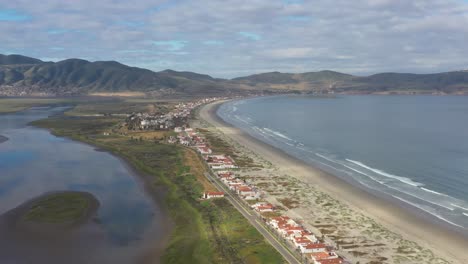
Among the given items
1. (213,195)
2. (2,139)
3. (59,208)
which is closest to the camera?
(59,208)

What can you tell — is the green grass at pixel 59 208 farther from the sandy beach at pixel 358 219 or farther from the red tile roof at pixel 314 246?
the red tile roof at pixel 314 246

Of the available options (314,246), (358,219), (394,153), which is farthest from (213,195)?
(394,153)

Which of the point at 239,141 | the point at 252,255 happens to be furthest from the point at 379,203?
the point at 239,141

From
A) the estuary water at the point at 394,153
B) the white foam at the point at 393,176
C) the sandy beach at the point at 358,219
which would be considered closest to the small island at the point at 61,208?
the sandy beach at the point at 358,219

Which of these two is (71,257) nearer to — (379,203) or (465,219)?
(379,203)

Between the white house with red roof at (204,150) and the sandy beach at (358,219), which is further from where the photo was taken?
the white house with red roof at (204,150)

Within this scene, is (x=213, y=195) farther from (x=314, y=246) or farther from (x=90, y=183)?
(x=90, y=183)

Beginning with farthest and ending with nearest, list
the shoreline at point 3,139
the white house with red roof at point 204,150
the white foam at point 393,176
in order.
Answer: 1. the shoreline at point 3,139
2. the white house with red roof at point 204,150
3. the white foam at point 393,176
